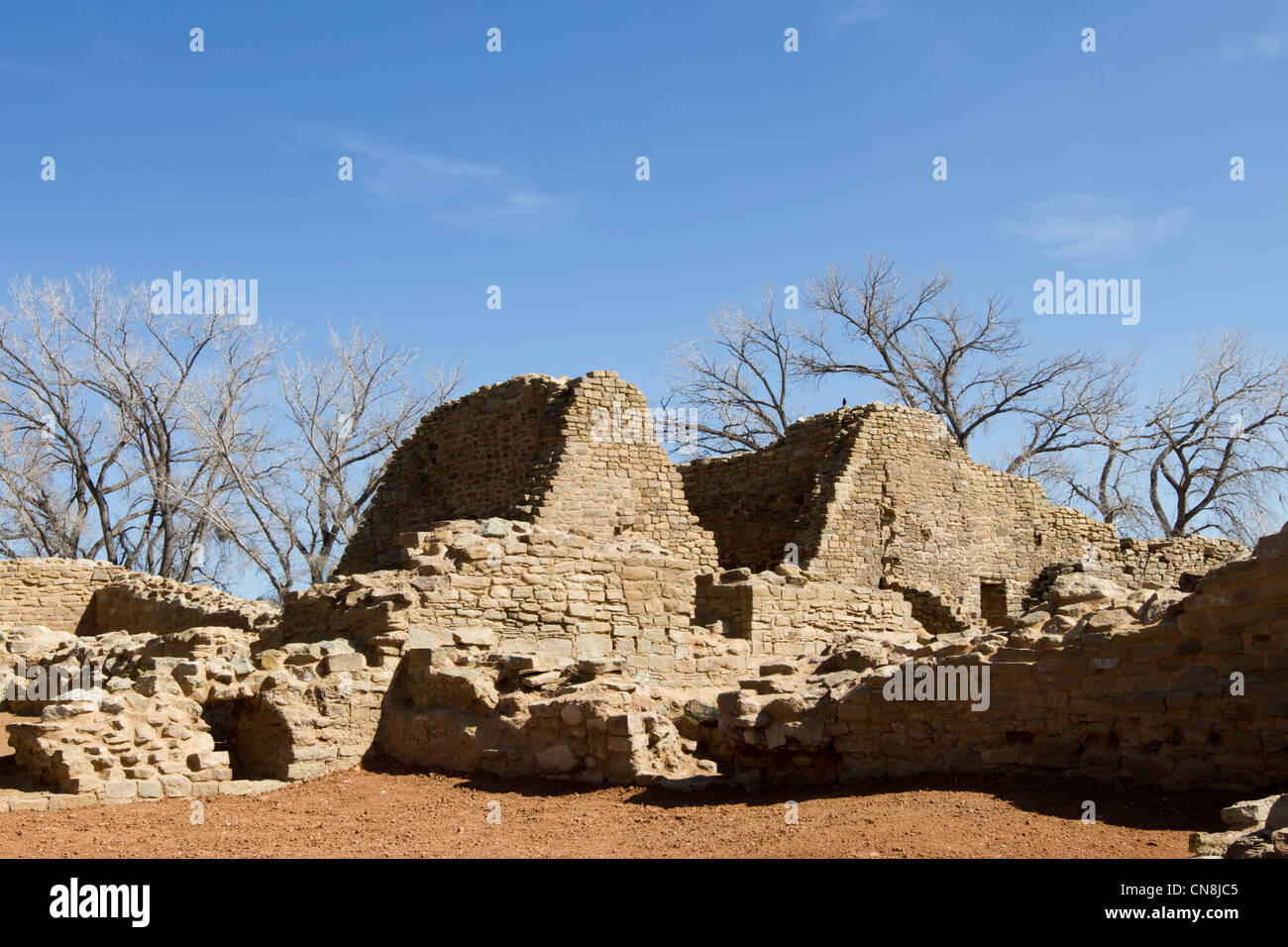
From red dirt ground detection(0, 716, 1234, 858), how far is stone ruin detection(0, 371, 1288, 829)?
32 cm

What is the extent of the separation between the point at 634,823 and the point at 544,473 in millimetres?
9526

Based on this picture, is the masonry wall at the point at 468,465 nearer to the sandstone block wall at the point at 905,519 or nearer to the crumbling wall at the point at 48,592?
the sandstone block wall at the point at 905,519

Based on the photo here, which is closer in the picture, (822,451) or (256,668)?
(256,668)

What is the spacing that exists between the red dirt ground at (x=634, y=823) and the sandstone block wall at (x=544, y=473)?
7187 millimetres

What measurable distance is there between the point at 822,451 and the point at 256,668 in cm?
1224

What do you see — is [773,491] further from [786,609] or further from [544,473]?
[786,609]

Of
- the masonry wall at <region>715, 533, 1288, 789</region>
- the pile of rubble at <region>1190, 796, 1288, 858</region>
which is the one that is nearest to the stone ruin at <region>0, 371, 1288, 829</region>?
the masonry wall at <region>715, 533, 1288, 789</region>

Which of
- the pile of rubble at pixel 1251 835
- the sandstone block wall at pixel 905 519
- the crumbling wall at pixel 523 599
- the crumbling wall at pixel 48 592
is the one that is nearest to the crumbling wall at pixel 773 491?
the sandstone block wall at pixel 905 519

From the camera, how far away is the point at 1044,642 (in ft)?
29.3

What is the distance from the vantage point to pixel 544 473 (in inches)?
701

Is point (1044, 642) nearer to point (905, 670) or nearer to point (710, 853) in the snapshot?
point (905, 670)

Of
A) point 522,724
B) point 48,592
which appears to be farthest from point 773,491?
point 48,592

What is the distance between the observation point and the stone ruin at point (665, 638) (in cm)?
850
